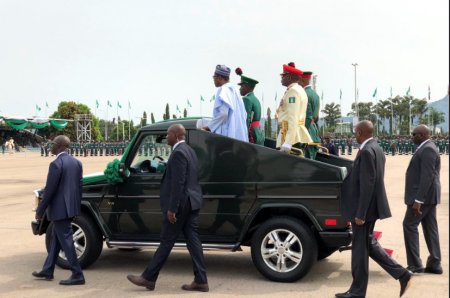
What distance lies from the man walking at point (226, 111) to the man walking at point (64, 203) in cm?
175

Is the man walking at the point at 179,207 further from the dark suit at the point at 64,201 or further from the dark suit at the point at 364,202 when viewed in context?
the dark suit at the point at 364,202

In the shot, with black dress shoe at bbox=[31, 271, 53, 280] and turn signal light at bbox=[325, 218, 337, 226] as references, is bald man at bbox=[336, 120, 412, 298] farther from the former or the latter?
black dress shoe at bbox=[31, 271, 53, 280]

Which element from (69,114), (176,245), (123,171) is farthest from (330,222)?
(69,114)

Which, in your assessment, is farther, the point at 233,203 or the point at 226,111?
the point at 226,111

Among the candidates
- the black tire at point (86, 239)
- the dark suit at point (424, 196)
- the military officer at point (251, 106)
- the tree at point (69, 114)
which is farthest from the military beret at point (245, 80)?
the tree at point (69, 114)

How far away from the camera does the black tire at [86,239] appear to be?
7051mm

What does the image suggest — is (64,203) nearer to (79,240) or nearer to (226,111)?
(79,240)

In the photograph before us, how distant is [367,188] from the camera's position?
535 centimetres

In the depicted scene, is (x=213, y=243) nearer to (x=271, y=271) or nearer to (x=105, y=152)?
(x=271, y=271)

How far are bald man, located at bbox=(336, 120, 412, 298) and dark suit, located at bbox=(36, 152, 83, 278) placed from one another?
3048 mm

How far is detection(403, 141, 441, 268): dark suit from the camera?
21.7ft

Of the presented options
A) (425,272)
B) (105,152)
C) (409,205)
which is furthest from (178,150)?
(105,152)

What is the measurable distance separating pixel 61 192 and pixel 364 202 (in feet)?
11.1

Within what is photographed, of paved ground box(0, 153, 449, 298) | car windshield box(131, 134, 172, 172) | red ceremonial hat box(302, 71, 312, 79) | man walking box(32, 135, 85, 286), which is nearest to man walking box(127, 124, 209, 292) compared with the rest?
paved ground box(0, 153, 449, 298)
